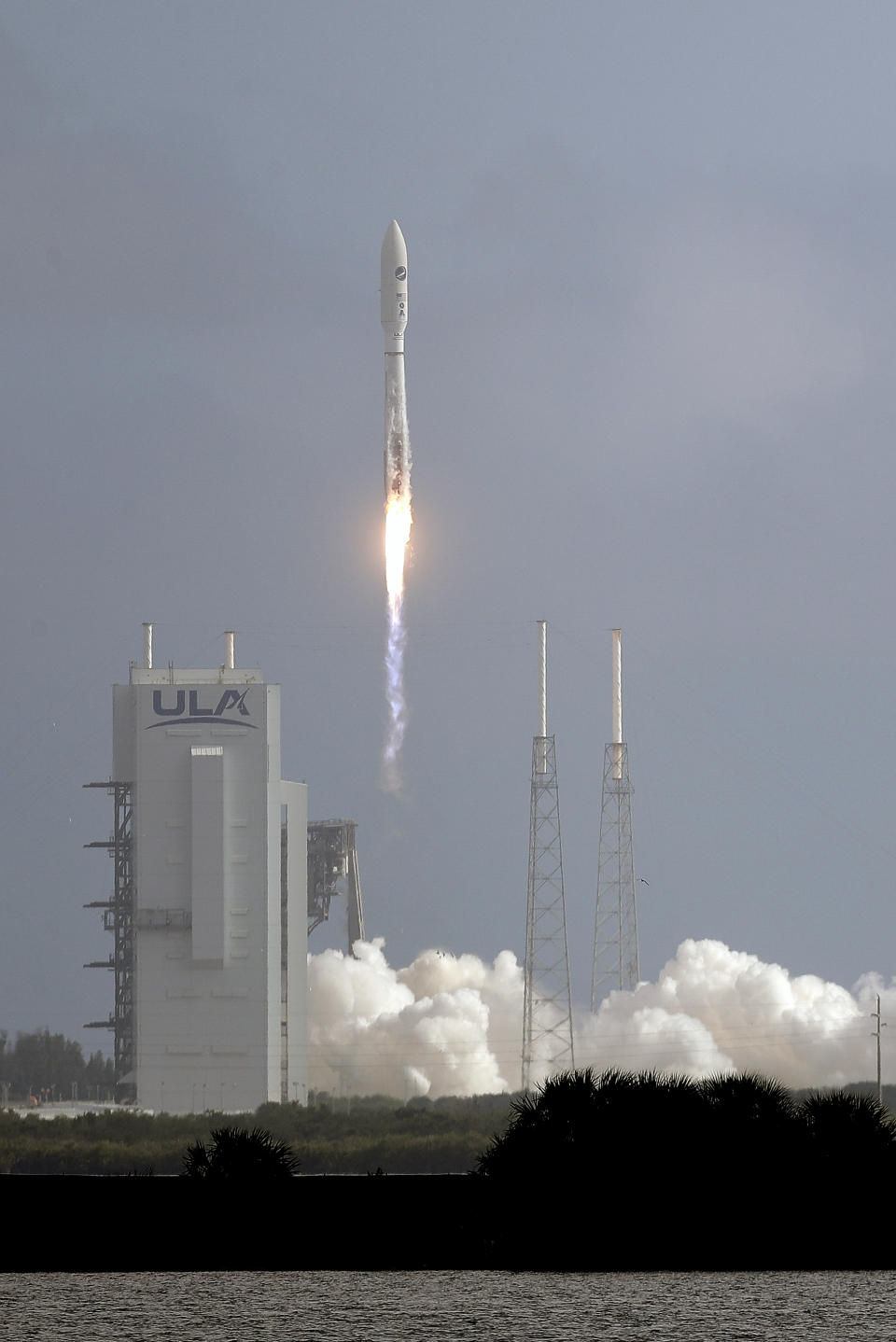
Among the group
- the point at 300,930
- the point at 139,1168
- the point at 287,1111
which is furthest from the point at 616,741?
the point at 139,1168

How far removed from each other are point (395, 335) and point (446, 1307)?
55553mm

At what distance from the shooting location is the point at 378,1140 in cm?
7119

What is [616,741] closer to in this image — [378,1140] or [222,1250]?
[378,1140]

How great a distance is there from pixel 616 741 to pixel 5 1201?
60.9m

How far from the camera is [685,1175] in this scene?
2536 centimetres

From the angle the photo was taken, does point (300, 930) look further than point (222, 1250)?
Yes

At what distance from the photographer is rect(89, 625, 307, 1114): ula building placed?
79.8 meters

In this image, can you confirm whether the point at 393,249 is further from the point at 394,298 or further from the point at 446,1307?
the point at 446,1307

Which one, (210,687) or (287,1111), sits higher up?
(210,687)

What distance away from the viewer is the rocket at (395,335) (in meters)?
72.5

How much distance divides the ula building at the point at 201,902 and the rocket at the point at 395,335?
13.0 m

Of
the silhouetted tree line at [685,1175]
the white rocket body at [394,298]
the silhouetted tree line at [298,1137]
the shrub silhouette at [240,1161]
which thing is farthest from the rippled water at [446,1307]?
the white rocket body at [394,298]

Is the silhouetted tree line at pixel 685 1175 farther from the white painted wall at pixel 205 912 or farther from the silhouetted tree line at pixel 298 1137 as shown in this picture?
the white painted wall at pixel 205 912

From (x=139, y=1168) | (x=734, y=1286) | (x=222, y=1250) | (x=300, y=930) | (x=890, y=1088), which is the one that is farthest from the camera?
(x=890, y=1088)
